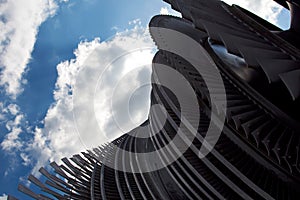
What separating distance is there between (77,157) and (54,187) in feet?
12.9

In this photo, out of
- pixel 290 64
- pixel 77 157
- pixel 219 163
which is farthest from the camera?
pixel 77 157

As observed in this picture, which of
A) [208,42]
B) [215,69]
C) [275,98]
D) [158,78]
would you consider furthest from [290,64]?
[158,78]

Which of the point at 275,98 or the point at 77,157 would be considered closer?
the point at 275,98

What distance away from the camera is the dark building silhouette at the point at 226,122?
22.5 feet

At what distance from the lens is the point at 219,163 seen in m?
9.08

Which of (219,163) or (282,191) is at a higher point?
(219,163)

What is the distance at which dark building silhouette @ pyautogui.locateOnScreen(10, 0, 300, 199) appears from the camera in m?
6.87

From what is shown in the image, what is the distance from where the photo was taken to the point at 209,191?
27.7ft

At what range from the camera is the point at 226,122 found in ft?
27.9

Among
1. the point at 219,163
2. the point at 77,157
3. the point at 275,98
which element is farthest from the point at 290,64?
Answer: the point at 77,157

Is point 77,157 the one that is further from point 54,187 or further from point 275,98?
point 275,98

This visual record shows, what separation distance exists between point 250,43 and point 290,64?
1057 mm

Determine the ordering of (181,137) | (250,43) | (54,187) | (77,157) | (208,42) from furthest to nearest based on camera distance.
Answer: (77,157) < (54,187) < (208,42) < (181,137) < (250,43)

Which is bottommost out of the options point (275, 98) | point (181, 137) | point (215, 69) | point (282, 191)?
point (282, 191)
